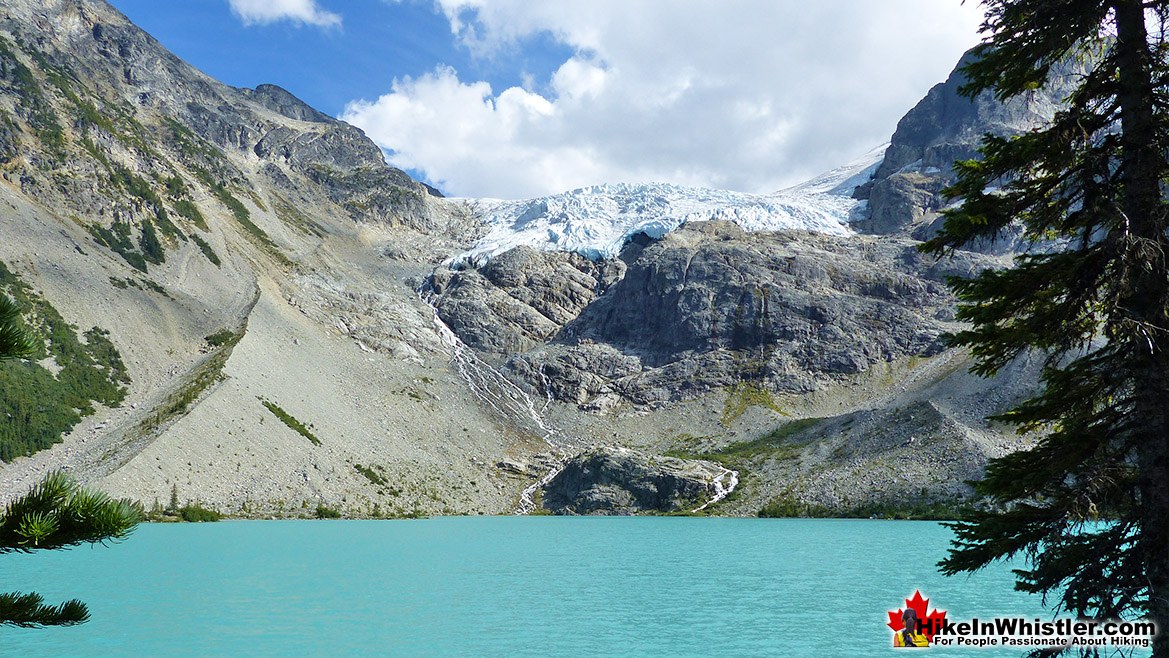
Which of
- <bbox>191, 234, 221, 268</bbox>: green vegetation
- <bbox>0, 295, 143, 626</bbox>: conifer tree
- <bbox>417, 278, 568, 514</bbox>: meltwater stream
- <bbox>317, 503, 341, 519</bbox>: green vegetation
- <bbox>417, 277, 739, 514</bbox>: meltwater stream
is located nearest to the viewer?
<bbox>0, 295, 143, 626</bbox>: conifer tree

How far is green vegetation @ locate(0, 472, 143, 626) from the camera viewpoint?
6312mm

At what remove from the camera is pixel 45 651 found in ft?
78.1

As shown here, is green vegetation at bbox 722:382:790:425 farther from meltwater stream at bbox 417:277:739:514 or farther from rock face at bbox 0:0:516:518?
rock face at bbox 0:0:516:518

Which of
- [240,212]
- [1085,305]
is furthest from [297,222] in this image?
[1085,305]

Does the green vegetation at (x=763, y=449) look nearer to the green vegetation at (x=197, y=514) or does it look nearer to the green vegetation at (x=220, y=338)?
the green vegetation at (x=197, y=514)

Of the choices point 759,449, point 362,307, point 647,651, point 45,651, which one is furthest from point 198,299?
point 647,651

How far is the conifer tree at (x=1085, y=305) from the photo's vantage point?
8.87 meters

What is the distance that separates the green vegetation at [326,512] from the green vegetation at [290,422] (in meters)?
12.1

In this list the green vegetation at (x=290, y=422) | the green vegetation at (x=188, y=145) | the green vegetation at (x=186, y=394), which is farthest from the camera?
the green vegetation at (x=188, y=145)

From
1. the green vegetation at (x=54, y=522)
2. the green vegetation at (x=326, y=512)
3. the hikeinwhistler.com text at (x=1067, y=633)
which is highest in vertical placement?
the green vegetation at (x=54, y=522)

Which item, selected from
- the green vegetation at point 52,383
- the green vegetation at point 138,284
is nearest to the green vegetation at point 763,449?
the green vegetation at point 52,383

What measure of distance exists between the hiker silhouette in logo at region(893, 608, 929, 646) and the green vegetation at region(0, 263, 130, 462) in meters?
96.2

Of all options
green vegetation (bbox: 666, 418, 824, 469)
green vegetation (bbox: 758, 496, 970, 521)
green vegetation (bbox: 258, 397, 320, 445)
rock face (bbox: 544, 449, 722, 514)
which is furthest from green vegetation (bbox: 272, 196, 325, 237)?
green vegetation (bbox: 758, 496, 970, 521)

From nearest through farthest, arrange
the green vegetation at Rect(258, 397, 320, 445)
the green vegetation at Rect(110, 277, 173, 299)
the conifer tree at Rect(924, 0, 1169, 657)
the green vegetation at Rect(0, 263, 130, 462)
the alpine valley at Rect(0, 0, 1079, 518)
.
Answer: the conifer tree at Rect(924, 0, 1169, 657) → the green vegetation at Rect(0, 263, 130, 462) → the alpine valley at Rect(0, 0, 1079, 518) → the green vegetation at Rect(258, 397, 320, 445) → the green vegetation at Rect(110, 277, 173, 299)
